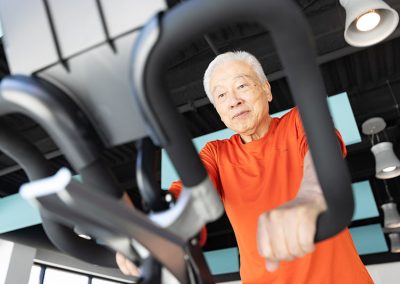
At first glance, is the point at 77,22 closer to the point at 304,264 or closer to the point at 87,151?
the point at 87,151

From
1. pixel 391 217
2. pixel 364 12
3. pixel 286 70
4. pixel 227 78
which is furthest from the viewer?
pixel 391 217

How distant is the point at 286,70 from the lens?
1.22 ft

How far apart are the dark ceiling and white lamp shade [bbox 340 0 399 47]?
912mm

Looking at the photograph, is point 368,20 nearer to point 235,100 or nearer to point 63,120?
point 235,100

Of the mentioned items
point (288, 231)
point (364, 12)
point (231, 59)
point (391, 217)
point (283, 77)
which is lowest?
point (288, 231)

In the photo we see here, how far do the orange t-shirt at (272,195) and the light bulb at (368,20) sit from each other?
1.45 metres

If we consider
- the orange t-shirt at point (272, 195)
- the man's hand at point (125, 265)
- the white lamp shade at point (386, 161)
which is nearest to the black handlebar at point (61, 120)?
the man's hand at point (125, 265)

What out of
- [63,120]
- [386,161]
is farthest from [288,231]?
[386,161]

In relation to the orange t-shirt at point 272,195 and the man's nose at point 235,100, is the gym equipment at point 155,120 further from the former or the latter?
the man's nose at point 235,100

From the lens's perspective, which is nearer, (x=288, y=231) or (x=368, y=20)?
(x=288, y=231)

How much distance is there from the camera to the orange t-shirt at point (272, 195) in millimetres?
964

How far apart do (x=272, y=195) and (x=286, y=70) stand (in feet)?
2.28

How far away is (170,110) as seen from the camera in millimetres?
390

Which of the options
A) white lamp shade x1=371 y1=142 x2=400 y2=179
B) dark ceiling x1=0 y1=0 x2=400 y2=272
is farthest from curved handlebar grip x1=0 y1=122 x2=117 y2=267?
white lamp shade x1=371 y1=142 x2=400 y2=179
